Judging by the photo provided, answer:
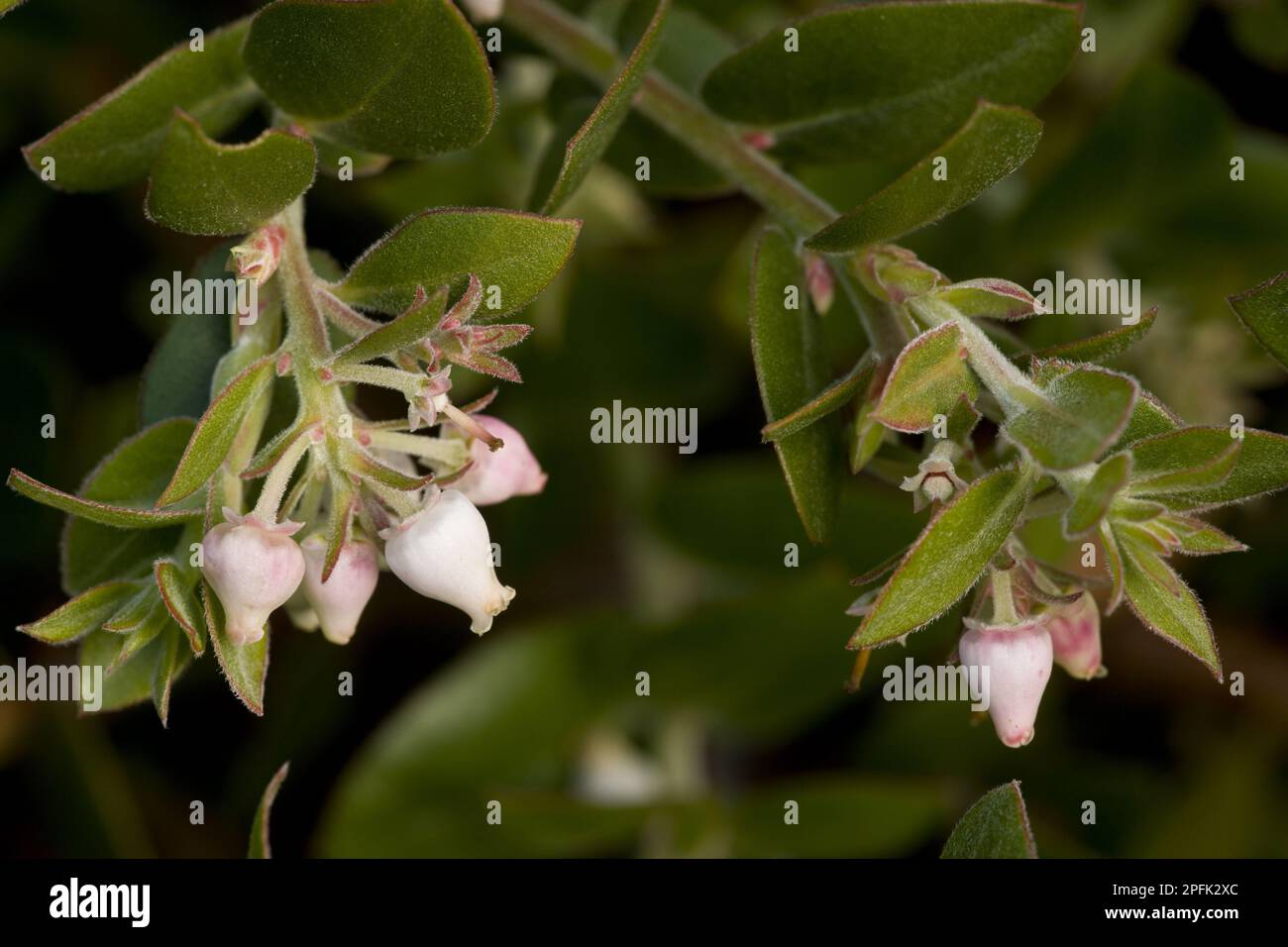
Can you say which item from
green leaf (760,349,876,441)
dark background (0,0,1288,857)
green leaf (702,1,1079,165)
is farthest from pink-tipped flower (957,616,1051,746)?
dark background (0,0,1288,857)

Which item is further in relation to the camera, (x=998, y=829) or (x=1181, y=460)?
(x=998, y=829)

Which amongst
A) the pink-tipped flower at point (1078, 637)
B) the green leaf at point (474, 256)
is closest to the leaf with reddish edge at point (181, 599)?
the green leaf at point (474, 256)

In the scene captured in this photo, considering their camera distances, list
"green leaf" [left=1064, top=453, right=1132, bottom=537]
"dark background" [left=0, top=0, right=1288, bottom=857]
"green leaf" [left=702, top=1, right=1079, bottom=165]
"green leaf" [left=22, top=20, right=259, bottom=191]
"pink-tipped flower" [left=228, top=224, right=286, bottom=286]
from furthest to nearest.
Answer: "dark background" [left=0, top=0, right=1288, bottom=857] < "green leaf" [left=702, top=1, right=1079, bottom=165] < "green leaf" [left=22, top=20, right=259, bottom=191] < "pink-tipped flower" [left=228, top=224, right=286, bottom=286] < "green leaf" [left=1064, top=453, right=1132, bottom=537]

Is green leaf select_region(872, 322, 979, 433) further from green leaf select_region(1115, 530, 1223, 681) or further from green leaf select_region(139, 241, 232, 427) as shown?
green leaf select_region(139, 241, 232, 427)

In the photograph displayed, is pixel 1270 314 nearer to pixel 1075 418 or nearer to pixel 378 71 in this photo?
pixel 1075 418

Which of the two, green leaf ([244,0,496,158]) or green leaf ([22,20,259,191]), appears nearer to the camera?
green leaf ([244,0,496,158])

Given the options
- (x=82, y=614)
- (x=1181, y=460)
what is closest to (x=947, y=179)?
(x=1181, y=460)

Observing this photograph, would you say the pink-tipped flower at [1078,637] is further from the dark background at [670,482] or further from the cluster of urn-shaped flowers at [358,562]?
the dark background at [670,482]

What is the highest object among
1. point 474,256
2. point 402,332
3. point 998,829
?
point 474,256
